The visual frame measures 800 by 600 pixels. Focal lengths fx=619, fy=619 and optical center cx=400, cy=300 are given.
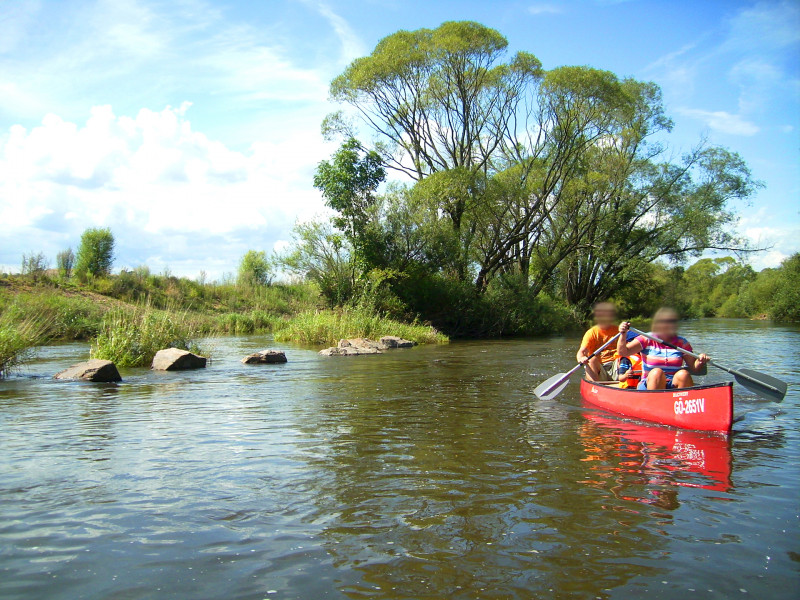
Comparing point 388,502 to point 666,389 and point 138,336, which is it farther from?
point 138,336

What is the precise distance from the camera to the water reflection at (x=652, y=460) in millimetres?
5398

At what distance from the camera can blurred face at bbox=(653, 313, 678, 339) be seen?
8578 millimetres

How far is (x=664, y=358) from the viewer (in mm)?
8508

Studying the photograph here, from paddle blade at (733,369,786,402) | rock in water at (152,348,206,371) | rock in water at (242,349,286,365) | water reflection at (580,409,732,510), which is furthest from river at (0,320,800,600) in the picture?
rock in water at (242,349,286,365)

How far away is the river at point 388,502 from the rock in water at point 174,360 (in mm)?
4384

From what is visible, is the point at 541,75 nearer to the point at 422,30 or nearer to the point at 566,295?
the point at 422,30

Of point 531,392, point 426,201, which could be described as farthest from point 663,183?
point 531,392

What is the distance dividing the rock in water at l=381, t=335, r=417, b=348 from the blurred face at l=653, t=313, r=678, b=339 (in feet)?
43.4

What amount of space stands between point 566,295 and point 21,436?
3446 centimetres

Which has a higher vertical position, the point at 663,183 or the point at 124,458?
the point at 663,183

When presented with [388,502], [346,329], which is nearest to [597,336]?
[388,502]

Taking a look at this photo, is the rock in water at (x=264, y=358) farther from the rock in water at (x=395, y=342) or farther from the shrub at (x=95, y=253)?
the shrub at (x=95, y=253)

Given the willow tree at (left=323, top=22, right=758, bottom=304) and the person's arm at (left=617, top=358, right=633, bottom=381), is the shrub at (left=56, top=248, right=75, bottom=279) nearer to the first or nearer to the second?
the willow tree at (left=323, top=22, right=758, bottom=304)

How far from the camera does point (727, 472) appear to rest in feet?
19.4
